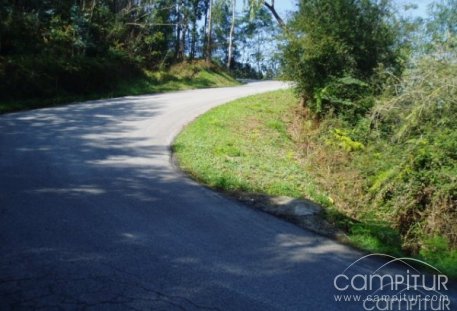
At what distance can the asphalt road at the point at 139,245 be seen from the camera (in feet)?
13.8

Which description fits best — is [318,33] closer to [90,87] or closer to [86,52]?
[90,87]

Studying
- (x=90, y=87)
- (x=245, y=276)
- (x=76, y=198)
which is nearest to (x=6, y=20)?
(x=90, y=87)

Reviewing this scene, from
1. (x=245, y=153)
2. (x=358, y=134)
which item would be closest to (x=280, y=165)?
(x=245, y=153)

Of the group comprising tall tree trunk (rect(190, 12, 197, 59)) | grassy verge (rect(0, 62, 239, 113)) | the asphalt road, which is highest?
tall tree trunk (rect(190, 12, 197, 59))

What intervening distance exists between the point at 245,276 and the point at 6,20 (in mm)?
19183

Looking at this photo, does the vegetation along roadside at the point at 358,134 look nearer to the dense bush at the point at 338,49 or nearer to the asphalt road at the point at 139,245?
the dense bush at the point at 338,49

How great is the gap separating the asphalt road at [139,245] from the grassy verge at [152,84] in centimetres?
761

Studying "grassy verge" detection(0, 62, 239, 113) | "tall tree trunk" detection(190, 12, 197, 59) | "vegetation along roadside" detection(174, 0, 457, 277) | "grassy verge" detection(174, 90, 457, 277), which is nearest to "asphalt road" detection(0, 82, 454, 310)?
"grassy verge" detection(174, 90, 457, 277)

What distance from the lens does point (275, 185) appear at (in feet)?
29.0

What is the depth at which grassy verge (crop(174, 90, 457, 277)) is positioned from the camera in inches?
285

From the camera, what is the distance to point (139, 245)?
5320 millimetres

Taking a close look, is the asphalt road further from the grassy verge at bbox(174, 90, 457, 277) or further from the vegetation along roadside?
the vegetation along roadside

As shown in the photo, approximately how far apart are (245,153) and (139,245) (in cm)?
637

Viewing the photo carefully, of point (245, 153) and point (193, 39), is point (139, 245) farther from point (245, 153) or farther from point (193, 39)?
point (193, 39)
